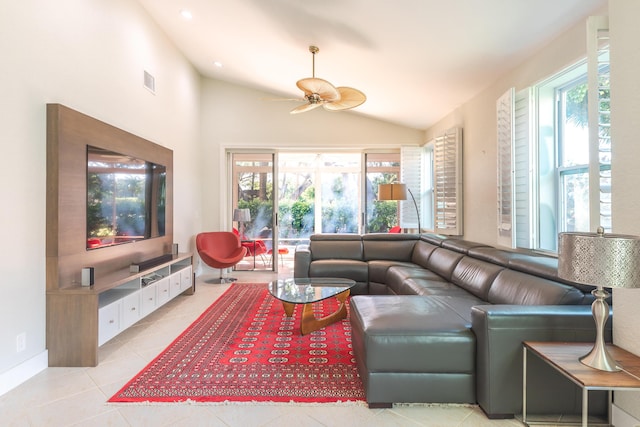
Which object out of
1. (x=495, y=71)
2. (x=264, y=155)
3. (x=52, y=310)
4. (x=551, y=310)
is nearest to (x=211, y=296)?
(x=52, y=310)

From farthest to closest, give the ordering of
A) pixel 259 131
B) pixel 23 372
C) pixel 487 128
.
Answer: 1. pixel 259 131
2. pixel 487 128
3. pixel 23 372

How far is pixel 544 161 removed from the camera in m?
2.84

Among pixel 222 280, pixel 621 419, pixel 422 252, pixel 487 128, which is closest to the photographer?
pixel 621 419

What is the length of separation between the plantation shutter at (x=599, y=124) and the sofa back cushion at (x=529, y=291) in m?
0.43

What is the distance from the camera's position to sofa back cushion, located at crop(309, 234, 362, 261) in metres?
4.75

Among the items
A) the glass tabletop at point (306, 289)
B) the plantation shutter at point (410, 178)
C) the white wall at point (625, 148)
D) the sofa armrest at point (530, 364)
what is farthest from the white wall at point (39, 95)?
the plantation shutter at point (410, 178)

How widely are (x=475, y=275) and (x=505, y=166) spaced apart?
1121 mm

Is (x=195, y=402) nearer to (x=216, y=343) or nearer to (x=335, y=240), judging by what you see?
(x=216, y=343)

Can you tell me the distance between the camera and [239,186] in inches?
241

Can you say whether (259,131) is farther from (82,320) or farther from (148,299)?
(82,320)

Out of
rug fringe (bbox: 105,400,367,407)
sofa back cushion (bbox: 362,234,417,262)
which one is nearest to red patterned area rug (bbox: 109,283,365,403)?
rug fringe (bbox: 105,400,367,407)

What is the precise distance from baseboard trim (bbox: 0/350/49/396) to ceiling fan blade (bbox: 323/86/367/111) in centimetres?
337

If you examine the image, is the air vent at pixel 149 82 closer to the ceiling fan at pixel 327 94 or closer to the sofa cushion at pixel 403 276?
the ceiling fan at pixel 327 94

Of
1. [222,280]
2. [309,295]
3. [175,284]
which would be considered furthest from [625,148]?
[222,280]
